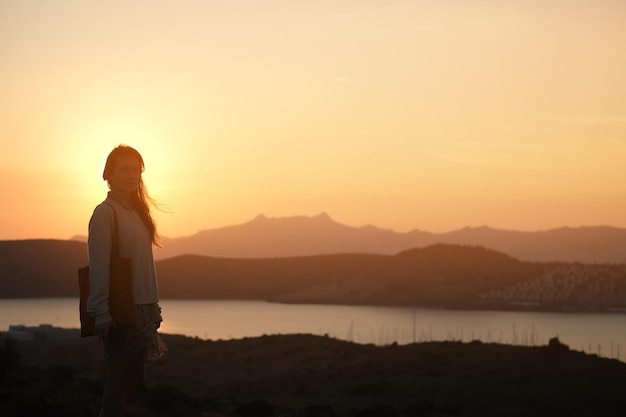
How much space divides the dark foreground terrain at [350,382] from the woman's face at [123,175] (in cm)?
432

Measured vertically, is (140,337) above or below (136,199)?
below

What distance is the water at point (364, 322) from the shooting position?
257ft

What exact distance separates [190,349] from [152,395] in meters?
28.4

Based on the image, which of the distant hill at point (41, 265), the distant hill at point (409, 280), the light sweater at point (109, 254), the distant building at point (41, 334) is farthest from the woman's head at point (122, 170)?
the distant hill at point (409, 280)

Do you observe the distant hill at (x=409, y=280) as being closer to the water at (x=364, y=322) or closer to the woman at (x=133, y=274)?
the water at (x=364, y=322)

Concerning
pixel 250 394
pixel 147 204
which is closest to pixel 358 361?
pixel 250 394

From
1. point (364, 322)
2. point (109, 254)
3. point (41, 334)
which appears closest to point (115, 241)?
point (109, 254)

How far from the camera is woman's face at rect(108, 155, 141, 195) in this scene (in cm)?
438

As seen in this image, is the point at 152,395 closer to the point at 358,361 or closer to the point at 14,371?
the point at 14,371

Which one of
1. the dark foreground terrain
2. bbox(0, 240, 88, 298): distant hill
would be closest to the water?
bbox(0, 240, 88, 298): distant hill

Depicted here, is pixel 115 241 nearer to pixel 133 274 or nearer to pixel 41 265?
pixel 133 274

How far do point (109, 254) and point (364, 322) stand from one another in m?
96.9

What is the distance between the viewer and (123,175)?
4.39 meters

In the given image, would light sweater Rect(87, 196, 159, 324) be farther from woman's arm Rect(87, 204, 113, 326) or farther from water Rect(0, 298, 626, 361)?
water Rect(0, 298, 626, 361)
